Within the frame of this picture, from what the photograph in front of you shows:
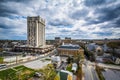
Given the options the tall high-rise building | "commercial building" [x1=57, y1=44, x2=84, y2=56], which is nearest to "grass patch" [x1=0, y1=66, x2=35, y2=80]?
"commercial building" [x1=57, y1=44, x2=84, y2=56]

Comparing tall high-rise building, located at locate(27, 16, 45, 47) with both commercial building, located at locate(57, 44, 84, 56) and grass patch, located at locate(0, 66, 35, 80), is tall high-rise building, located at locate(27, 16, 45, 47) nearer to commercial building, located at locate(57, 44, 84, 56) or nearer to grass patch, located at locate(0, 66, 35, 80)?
commercial building, located at locate(57, 44, 84, 56)

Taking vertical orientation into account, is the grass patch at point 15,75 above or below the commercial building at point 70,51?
below

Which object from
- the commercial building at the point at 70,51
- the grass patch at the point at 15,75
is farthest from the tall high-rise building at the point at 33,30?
A: the grass patch at the point at 15,75

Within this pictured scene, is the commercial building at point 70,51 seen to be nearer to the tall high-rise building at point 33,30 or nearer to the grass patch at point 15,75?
Result: the tall high-rise building at point 33,30

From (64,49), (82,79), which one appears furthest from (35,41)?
(82,79)

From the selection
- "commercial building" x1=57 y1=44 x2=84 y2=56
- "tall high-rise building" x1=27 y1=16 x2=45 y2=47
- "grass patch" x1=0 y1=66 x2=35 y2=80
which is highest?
"tall high-rise building" x1=27 y1=16 x2=45 y2=47

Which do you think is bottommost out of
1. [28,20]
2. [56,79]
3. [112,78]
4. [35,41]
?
[112,78]

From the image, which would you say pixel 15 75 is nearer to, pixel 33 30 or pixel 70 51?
pixel 70 51

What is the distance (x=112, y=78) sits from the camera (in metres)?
21.4

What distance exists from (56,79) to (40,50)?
36053 millimetres

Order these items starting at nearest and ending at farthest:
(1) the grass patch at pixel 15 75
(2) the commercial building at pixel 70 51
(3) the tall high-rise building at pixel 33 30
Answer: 1. (1) the grass patch at pixel 15 75
2. (2) the commercial building at pixel 70 51
3. (3) the tall high-rise building at pixel 33 30

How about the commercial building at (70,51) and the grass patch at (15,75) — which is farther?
the commercial building at (70,51)

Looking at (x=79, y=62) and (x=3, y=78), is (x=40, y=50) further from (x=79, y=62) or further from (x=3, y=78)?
(x=3, y=78)

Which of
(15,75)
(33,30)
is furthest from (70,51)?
(15,75)
